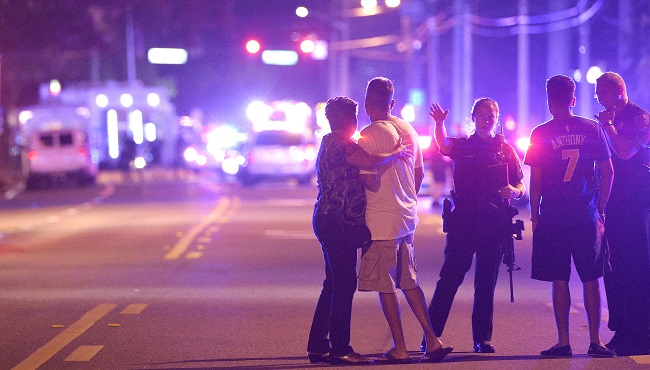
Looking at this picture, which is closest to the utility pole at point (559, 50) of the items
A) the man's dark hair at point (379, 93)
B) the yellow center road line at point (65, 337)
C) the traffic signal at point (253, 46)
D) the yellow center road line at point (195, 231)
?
the traffic signal at point (253, 46)

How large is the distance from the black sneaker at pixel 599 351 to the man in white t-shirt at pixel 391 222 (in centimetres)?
106

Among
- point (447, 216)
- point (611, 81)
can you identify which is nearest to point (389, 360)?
point (447, 216)

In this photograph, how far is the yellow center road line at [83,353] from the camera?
7926 mm

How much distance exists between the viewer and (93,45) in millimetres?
45156

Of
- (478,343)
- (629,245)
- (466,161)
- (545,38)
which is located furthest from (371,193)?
(545,38)

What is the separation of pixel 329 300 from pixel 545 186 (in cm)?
175

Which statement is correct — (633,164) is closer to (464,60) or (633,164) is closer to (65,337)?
(65,337)

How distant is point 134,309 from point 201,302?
2.47 feet

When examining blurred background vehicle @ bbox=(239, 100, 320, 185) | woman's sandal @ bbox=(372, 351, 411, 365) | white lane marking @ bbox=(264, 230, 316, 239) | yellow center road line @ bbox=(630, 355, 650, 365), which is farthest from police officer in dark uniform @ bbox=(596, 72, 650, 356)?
blurred background vehicle @ bbox=(239, 100, 320, 185)

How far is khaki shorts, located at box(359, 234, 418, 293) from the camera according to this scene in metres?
7.38

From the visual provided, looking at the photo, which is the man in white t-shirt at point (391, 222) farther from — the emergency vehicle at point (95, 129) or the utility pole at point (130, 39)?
the utility pole at point (130, 39)

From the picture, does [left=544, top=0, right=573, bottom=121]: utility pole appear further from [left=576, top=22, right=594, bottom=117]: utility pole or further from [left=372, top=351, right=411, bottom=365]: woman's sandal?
[left=372, top=351, right=411, bottom=365]: woman's sandal

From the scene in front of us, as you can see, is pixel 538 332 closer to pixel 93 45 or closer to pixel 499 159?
pixel 499 159

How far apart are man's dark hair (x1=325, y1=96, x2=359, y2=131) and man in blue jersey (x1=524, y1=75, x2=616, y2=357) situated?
1.34 m
